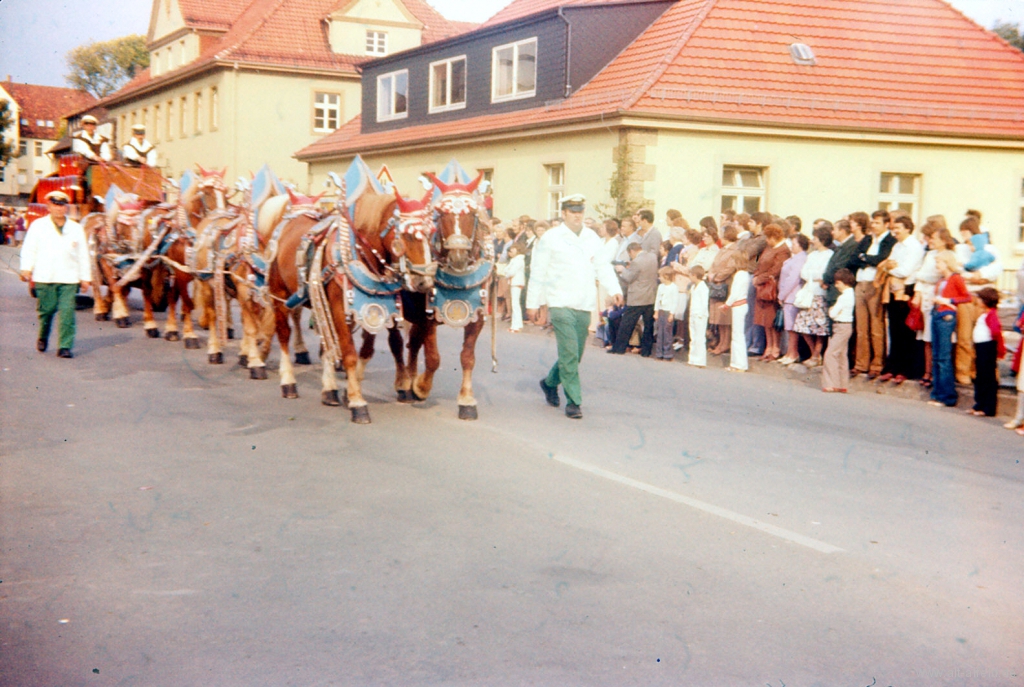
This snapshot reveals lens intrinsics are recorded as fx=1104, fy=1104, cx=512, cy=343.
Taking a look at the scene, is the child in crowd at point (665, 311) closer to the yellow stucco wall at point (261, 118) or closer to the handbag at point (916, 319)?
the handbag at point (916, 319)

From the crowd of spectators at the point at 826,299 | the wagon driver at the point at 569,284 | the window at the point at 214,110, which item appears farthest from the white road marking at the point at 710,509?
the window at the point at 214,110

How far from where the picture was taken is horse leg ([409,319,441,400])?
10156 millimetres

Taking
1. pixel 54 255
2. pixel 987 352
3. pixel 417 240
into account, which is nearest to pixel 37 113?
pixel 54 255

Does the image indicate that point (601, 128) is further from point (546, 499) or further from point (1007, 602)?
point (1007, 602)

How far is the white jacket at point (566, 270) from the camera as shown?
10.5 m

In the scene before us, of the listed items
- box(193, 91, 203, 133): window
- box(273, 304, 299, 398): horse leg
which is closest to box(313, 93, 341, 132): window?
box(193, 91, 203, 133): window

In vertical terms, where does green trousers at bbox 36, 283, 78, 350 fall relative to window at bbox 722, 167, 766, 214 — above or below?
below

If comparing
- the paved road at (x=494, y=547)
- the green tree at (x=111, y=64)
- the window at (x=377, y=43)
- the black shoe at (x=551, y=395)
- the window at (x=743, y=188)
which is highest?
the green tree at (x=111, y=64)

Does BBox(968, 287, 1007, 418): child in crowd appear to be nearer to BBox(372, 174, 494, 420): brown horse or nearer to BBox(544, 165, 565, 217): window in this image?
BBox(372, 174, 494, 420): brown horse

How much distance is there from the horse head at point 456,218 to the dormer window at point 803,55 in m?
17.3

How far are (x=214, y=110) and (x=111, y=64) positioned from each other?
23.2 meters

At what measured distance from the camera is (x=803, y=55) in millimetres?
24547

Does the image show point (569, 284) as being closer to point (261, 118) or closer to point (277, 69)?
point (277, 69)

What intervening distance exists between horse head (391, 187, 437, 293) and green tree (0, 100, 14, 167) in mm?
61842
